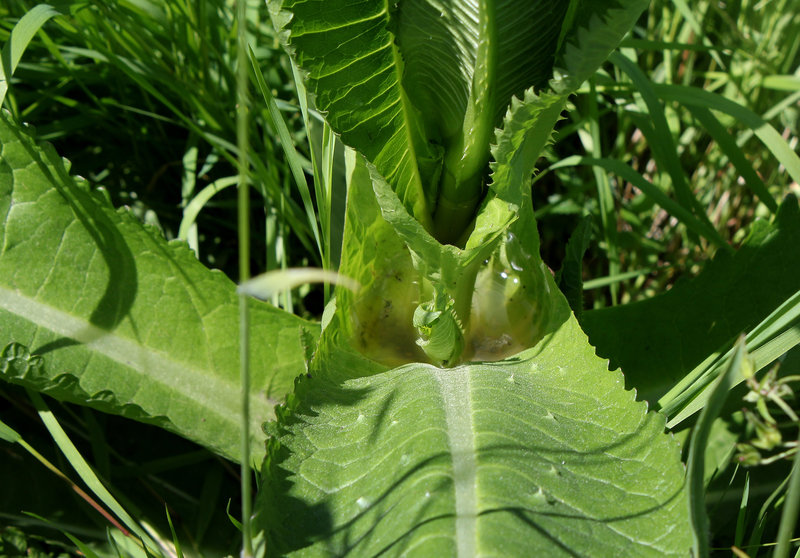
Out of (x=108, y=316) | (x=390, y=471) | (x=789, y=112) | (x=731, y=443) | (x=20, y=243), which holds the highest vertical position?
(x=789, y=112)

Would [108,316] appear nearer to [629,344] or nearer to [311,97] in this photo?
[311,97]

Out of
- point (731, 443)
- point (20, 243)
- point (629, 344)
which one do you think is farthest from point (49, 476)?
point (731, 443)

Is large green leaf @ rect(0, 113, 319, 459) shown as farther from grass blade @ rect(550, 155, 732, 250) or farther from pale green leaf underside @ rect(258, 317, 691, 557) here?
grass blade @ rect(550, 155, 732, 250)

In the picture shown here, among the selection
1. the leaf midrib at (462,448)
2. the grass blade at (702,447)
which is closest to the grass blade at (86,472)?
the leaf midrib at (462,448)

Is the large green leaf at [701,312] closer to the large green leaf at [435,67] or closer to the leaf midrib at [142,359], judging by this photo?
the large green leaf at [435,67]

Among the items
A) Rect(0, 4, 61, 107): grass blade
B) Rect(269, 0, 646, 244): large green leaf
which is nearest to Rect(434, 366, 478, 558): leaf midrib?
Rect(269, 0, 646, 244): large green leaf

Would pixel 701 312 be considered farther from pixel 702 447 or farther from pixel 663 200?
pixel 702 447
